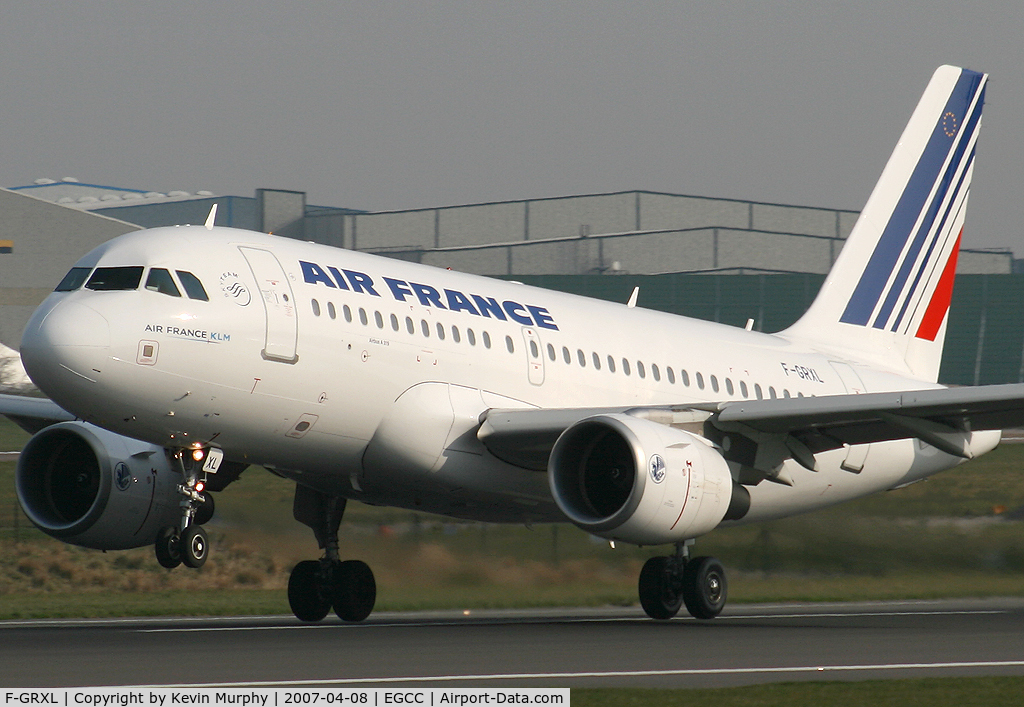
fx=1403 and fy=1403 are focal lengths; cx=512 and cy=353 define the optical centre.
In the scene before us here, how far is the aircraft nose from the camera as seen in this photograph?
51.9ft

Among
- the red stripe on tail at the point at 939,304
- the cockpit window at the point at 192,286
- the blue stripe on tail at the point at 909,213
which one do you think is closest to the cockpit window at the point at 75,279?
the cockpit window at the point at 192,286

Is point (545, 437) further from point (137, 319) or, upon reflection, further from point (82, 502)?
point (82, 502)

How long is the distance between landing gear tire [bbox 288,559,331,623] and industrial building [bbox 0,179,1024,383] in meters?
38.4

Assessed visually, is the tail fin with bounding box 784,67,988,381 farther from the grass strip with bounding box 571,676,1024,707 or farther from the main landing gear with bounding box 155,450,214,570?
the grass strip with bounding box 571,676,1024,707

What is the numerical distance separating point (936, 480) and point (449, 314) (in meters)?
17.4

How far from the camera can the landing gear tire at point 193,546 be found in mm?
16531

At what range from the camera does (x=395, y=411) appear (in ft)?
60.6

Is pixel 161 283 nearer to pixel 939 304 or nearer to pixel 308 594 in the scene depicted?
pixel 308 594

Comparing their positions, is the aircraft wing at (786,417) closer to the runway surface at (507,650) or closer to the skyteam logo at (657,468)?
the skyteam logo at (657,468)

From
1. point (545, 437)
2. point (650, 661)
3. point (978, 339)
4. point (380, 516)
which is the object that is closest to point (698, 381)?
point (545, 437)

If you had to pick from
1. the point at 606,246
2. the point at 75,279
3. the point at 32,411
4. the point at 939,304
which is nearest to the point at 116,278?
the point at 75,279

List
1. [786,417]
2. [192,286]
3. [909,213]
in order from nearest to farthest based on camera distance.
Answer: [192,286] < [786,417] < [909,213]

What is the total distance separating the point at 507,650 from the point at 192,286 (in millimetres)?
5767

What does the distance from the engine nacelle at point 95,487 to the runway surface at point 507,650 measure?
1.41 metres
